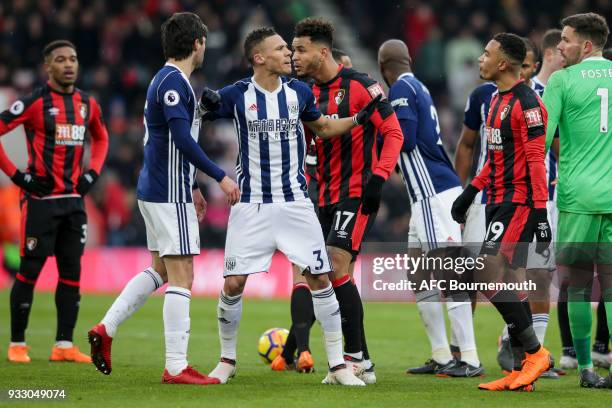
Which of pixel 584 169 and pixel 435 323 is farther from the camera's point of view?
pixel 435 323

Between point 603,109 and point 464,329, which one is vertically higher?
point 603,109

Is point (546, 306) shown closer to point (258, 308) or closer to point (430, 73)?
point (258, 308)

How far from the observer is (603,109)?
748 cm

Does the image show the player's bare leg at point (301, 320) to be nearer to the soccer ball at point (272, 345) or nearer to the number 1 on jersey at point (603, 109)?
the soccer ball at point (272, 345)

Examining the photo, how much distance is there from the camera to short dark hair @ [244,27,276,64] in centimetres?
740

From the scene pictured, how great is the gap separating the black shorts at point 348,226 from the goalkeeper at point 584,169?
4.60ft

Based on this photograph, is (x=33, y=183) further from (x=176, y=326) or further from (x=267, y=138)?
(x=267, y=138)

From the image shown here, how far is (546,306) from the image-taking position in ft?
28.8

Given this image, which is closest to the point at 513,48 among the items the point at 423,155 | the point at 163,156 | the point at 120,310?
the point at 423,155

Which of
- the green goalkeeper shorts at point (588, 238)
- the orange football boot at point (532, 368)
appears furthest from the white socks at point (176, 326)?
the green goalkeeper shorts at point (588, 238)

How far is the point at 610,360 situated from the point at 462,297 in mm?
1559

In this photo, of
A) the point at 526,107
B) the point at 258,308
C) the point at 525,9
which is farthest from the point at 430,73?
the point at 526,107

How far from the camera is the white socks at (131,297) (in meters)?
7.40

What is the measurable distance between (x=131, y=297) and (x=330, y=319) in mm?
1420
